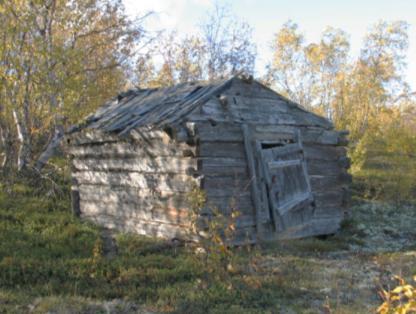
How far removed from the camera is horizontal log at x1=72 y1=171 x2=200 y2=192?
9.98 meters

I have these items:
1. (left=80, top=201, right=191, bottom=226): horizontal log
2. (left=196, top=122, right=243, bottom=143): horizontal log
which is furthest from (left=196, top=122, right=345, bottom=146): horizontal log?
(left=80, top=201, right=191, bottom=226): horizontal log

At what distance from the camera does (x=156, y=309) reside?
20.2ft

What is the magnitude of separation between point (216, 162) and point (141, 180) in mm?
1850

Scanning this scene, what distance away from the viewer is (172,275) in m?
7.75

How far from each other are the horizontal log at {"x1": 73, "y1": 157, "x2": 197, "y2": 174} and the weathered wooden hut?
20mm

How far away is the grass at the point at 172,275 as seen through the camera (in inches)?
251

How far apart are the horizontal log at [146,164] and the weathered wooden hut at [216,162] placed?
20 mm

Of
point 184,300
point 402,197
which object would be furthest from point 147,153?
point 402,197

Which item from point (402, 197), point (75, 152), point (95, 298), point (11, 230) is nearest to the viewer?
point (95, 298)

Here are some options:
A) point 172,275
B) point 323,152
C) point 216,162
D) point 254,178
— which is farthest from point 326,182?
point 172,275

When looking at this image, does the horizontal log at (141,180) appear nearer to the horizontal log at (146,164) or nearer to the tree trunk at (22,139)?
the horizontal log at (146,164)

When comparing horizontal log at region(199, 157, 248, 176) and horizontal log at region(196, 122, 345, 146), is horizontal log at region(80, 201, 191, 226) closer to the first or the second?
horizontal log at region(199, 157, 248, 176)

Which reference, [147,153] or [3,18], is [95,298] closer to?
[147,153]

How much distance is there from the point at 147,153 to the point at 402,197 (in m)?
11.3
